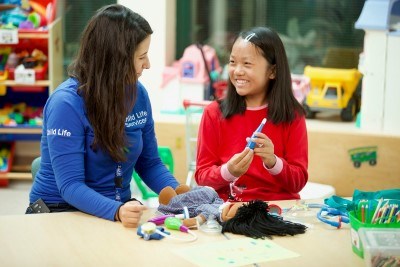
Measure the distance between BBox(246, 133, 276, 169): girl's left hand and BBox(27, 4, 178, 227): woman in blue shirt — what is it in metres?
0.35

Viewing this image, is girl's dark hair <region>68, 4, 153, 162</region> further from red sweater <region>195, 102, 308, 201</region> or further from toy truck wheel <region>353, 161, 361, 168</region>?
toy truck wheel <region>353, 161, 361, 168</region>

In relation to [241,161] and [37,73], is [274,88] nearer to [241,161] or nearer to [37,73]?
[241,161]

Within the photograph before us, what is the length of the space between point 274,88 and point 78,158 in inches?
29.2

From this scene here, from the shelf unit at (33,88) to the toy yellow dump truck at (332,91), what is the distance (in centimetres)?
139

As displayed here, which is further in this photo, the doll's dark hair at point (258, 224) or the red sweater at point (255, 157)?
the red sweater at point (255, 157)

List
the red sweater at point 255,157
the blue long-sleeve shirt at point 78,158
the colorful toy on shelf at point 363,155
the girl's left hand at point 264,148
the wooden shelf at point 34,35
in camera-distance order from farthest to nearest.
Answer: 1. the wooden shelf at point 34,35
2. the colorful toy on shelf at point 363,155
3. the red sweater at point 255,157
4. the girl's left hand at point 264,148
5. the blue long-sleeve shirt at point 78,158

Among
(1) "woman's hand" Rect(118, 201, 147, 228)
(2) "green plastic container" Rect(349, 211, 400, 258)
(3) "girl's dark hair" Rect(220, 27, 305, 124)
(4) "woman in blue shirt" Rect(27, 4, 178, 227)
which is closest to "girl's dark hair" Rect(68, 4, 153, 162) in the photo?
(4) "woman in blue shirt" Rect(27, 4, 178, 227)

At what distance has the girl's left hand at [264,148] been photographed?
213 cm

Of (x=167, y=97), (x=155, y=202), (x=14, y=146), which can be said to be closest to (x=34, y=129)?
(x=14, y=146)

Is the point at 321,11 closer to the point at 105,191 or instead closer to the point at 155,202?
the point at 155,202

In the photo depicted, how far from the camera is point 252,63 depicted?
2.37 m

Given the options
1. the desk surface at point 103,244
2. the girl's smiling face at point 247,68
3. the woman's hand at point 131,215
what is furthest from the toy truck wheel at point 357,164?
the woman's hand at point 131,215

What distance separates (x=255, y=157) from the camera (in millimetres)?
2375

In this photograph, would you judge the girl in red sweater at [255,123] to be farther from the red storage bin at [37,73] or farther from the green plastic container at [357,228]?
the red storage bin at [37,73]
